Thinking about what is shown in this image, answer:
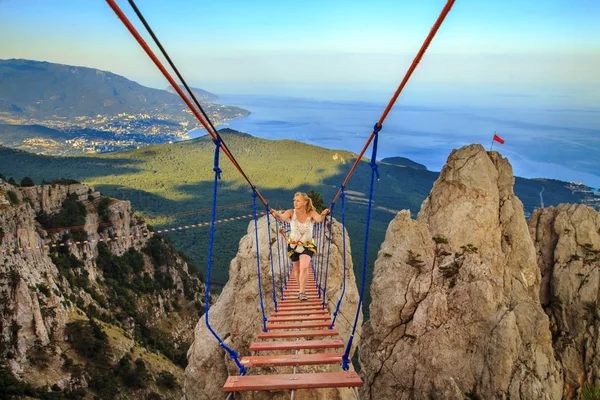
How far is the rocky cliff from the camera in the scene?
53.8 ft

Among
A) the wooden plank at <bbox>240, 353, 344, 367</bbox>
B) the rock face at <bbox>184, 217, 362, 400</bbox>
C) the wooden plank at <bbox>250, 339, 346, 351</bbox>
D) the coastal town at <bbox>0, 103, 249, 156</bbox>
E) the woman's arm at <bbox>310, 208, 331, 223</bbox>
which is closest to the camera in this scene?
the wooden plank at <bbox>240, 353, 344, 367</bbox>

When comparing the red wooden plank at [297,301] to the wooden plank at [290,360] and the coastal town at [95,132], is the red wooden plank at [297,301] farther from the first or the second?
the coastal town at [95,132]

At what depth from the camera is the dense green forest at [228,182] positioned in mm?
43625

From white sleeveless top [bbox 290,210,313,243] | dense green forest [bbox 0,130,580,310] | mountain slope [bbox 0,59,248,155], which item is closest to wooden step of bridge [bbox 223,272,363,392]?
white sleeveless top [bbox 290,210,313,243]

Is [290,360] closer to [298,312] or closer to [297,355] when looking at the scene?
[297,355]

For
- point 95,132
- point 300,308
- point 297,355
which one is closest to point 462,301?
point 300,308

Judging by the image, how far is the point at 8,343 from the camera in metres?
15.5

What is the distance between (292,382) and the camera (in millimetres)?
2771

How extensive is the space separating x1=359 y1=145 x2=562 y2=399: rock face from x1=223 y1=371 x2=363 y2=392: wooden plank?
9.41 meters

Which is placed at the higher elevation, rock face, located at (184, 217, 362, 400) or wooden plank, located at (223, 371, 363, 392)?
wooden plank, located at (223, 371, 363, 392)

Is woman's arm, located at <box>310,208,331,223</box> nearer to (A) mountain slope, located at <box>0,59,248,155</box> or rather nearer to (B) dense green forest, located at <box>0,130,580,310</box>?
(B) dense green forest, located at <box>0,130,580,310</box>

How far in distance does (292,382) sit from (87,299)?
22788 mm

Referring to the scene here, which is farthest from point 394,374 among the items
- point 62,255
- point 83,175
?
point 83,175

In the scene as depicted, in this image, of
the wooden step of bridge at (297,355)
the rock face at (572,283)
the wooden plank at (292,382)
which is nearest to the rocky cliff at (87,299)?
the wooden step of bridge at (297,355)
